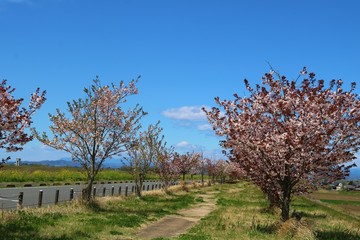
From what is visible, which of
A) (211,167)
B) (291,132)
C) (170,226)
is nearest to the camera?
(291,132)

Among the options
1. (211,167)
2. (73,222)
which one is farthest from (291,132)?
(211,167)

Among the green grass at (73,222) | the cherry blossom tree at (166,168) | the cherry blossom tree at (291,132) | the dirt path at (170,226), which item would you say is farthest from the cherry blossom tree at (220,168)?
the cherry blossom tree at (291,132)

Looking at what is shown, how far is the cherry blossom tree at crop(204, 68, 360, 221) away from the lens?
1389 cm

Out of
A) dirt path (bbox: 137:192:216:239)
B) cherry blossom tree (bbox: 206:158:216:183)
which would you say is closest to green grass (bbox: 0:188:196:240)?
dirt path (bbox: 137:192:216:239)

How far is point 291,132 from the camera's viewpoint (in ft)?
45.3

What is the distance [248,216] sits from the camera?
812 inches

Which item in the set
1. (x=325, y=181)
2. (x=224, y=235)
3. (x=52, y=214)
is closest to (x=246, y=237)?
(x=224, y=235)

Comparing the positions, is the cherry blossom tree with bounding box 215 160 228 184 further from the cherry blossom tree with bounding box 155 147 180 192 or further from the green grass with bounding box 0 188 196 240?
the green grass with bounding box 0 188 196 240

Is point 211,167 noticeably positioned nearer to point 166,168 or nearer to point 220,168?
point 220,168

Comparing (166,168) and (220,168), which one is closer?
(166,168)

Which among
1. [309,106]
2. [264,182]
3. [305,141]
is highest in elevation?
[309,106]

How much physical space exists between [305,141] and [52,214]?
384 inches

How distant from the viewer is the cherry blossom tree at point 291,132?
1389 cm

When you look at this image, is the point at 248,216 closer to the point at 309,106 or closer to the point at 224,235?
the point at 224,235
